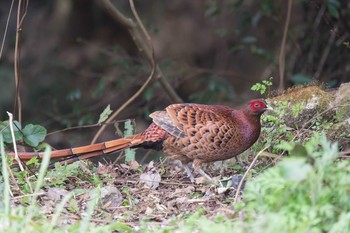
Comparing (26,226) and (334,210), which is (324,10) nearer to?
(334,210)

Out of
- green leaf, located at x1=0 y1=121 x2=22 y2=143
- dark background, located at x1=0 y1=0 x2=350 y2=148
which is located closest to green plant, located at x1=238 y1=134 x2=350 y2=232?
green leaf, located at x1=0 y1=121 x2=22 y2=143

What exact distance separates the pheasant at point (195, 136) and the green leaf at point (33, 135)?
152 millimetres

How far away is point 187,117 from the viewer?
5750 mm

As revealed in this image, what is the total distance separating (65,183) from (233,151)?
4.44 feet

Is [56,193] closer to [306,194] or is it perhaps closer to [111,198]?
[111,198]

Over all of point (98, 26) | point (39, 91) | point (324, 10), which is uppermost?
point (324, 10)

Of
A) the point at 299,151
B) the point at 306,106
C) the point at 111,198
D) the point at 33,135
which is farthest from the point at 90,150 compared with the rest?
the point at 299,151

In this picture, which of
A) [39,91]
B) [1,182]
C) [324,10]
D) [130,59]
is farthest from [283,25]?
[1,182]

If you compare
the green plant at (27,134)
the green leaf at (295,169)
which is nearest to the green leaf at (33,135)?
the green plant at (27,134)

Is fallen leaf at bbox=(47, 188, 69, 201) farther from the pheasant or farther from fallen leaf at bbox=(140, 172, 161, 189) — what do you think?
fallen leaf at bbox=(140, 172, 161, 189)

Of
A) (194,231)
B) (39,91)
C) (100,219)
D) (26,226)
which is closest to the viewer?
(26,226)

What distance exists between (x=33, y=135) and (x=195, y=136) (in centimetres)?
131

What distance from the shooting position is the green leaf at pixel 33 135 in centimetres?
568

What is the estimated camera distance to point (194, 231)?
13.2 ft
